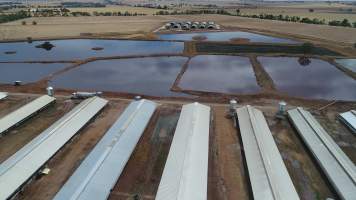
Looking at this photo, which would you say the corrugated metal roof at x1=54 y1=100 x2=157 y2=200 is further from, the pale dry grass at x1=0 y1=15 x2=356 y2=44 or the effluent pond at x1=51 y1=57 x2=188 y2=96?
the pale dry grass at x1=0 y1=15 x2=356 y2=44

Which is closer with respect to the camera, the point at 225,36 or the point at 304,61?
the point at 304,61

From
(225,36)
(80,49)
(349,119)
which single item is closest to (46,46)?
(80,49)

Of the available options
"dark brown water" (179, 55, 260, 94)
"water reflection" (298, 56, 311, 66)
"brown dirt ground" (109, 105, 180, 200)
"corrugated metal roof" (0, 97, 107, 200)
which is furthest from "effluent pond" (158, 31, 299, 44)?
"corrugated metal roof" (0, 97, 107, 200)

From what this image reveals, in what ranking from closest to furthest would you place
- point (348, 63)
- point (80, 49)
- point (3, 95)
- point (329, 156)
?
point (329, 156), point (3, 95), point (348, 63), point (80, 49)

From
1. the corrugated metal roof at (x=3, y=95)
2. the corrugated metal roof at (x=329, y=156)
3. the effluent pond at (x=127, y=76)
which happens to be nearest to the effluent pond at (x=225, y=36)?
the effluent pond at (x=127, y=76)

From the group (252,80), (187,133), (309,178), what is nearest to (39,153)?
(187,133)

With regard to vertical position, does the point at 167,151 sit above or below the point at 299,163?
above

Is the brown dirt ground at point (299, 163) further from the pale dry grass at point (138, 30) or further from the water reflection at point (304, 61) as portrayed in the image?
the pale dry grass at point (138, 30)

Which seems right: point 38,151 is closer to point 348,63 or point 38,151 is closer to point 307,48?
point 348,63
